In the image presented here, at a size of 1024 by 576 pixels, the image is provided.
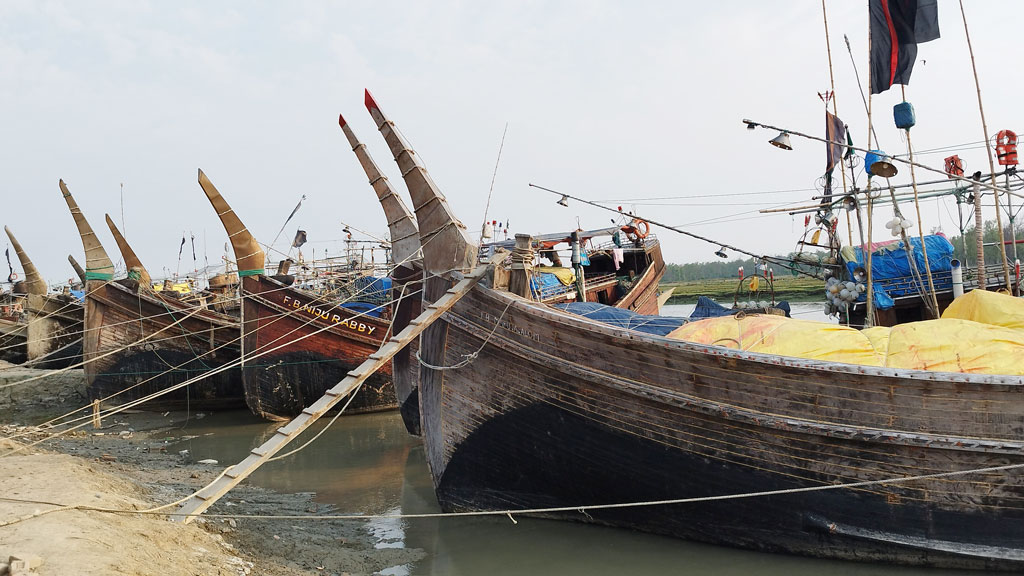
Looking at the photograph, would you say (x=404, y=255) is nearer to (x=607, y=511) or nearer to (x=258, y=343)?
(x=607, y=511)

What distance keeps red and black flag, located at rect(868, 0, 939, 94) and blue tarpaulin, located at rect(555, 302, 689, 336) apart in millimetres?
4703

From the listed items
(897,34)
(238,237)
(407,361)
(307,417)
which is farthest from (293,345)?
(897,34)

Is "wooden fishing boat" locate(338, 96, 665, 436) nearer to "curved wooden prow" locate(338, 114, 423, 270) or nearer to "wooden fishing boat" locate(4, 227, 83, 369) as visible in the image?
"curved wooden prow" locate(338, 114, 423, 270)

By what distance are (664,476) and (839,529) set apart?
1429mm

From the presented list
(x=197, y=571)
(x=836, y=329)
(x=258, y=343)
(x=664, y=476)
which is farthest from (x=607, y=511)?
(x=258, y=343)

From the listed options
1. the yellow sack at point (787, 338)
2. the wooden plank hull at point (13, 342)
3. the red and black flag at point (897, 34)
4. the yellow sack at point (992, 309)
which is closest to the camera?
the yellow sack at point (787, 338)

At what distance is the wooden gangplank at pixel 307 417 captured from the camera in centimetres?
516

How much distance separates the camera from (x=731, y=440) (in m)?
5.75

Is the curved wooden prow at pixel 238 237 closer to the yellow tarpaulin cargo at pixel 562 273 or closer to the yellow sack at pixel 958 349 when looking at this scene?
the yellow tarpaulin cargo at pixel 562 273

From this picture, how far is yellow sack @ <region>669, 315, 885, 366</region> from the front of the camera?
559 cm

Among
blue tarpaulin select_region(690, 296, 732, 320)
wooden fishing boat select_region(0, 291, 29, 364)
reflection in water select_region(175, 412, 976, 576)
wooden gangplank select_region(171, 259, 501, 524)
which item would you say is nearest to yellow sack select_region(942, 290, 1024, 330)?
reflection in water select_region(175, 412, 976, 576)

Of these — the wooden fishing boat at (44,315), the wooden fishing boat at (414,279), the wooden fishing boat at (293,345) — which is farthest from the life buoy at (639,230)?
the wooden fishing boat at (44,315)

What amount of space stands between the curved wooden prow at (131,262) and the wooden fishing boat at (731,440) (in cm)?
1140

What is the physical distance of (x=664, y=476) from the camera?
6113 millimetres
